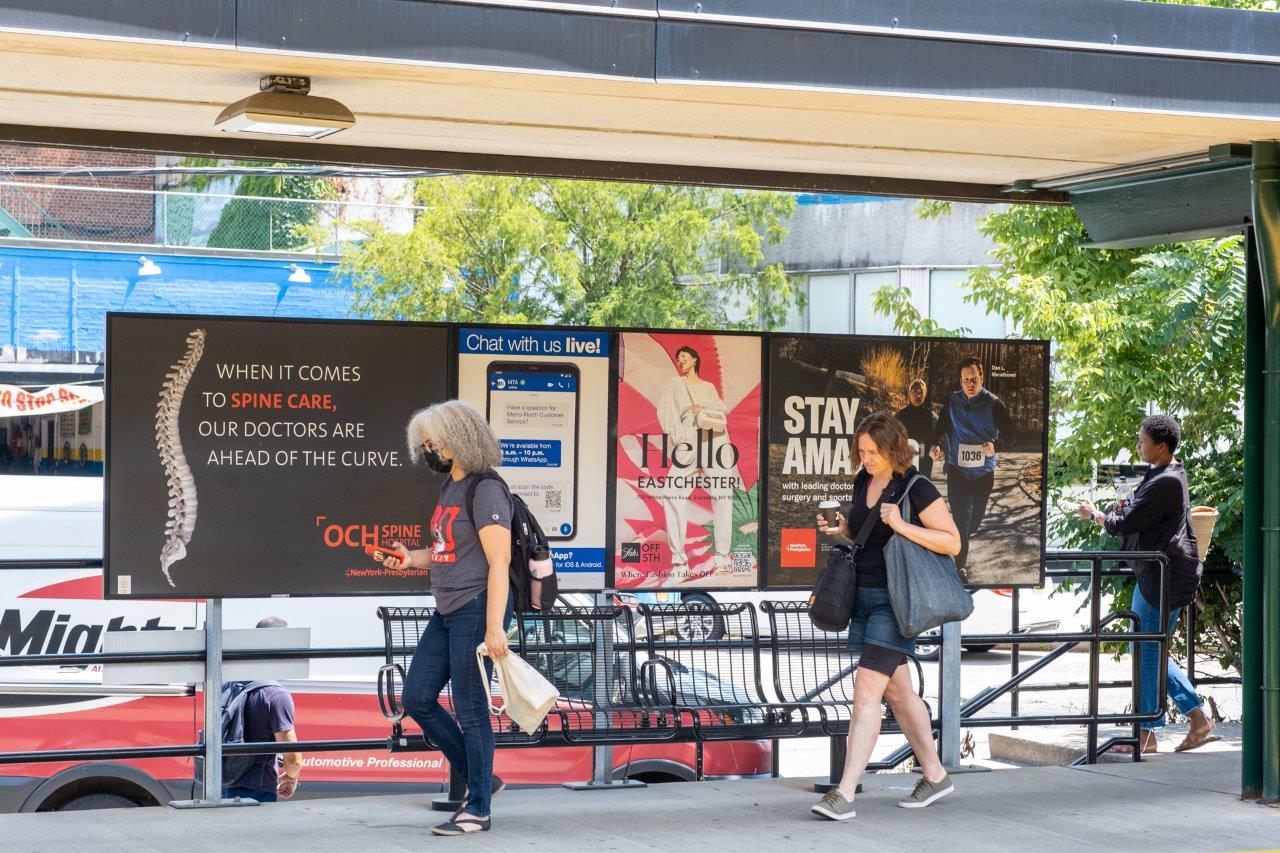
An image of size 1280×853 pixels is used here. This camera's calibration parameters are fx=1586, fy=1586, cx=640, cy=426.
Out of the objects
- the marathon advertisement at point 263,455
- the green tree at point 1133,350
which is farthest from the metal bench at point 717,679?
the green tree at point 1133,350

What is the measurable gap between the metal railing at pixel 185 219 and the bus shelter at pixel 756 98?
1709 centimetres

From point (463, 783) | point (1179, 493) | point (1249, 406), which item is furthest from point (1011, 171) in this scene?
point (463, 783)

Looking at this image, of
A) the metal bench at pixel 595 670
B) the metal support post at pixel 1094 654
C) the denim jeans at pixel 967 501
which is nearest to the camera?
the metal bench at pixel 595 670

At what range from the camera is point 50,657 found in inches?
272

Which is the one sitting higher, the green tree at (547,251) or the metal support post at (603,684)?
the green tree at (547,251)

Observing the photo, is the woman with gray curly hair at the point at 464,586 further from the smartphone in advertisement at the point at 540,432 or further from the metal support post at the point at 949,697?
the metal support post at the point at 949,697

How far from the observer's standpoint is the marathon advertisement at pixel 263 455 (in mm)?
7145

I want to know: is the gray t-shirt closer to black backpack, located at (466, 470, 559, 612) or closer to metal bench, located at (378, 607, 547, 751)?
black backpack, located at (466, 470, 559, 612)

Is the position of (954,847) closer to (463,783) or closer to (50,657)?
(463,783)

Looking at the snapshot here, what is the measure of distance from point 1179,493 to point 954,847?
3655 mm

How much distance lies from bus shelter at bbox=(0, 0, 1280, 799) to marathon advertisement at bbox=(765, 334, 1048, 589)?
3.29 ft

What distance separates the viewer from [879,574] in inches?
285

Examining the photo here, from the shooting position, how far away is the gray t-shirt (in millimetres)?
6715

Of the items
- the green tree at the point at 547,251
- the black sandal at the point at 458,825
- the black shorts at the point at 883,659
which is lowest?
the black sandal at the point at 458,825
